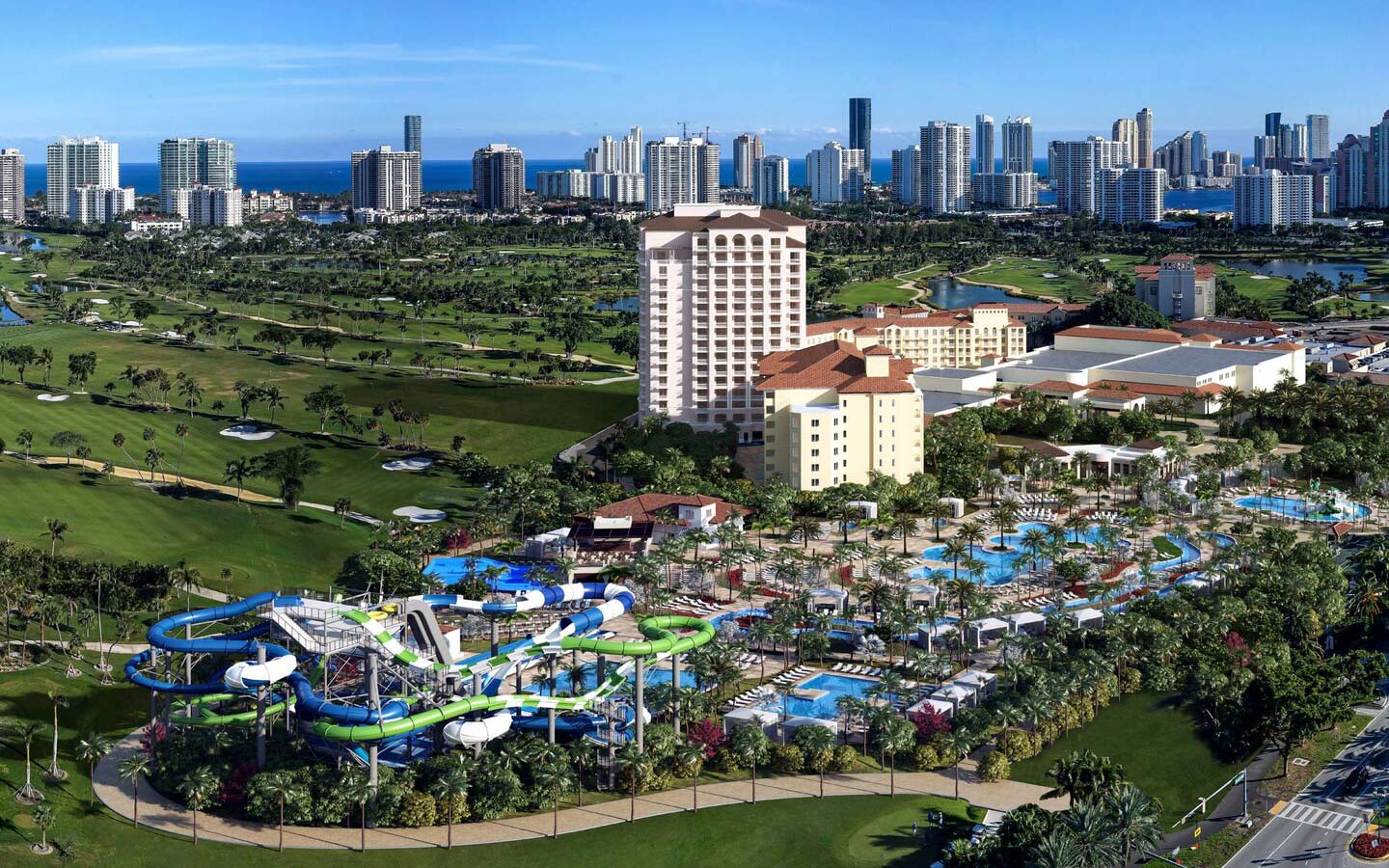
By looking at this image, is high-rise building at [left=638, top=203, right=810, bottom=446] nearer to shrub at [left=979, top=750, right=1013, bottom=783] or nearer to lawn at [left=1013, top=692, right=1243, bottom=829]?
lawn at [left=1013, top=692, right=1243, bottom=829]

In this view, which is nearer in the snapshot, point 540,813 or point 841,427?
point 540,813

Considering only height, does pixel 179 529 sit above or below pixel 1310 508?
below

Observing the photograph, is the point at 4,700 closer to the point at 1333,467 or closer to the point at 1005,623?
the point at 1005,623

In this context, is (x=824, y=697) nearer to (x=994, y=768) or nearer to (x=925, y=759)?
(x=925, y=759)

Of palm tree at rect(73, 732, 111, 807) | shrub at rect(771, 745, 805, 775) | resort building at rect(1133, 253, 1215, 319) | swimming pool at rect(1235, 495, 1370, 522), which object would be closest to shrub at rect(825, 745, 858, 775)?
shrub at rect(771, 745, 805, 775)

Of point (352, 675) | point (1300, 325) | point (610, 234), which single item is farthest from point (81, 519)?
point (610, 234)

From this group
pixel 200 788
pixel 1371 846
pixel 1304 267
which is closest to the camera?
pixel 1371 846

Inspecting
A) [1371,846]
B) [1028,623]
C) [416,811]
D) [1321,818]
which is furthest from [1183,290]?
[416,811]
